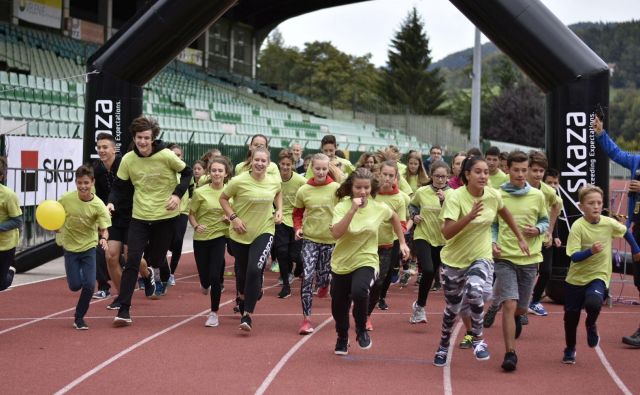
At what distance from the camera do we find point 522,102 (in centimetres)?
8450

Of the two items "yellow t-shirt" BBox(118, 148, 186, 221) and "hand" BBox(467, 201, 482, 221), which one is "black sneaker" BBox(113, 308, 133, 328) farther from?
"hand" BBox(467, 201, 482, 221)

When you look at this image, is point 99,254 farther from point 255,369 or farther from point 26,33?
point 26,33

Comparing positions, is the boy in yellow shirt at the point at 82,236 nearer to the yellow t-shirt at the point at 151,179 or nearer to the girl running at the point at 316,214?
the yellow t-shirt at the point at 151,179

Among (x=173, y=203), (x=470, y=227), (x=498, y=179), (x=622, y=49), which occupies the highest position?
(x=622, y=49)

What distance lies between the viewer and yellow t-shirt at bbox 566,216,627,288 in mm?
8242

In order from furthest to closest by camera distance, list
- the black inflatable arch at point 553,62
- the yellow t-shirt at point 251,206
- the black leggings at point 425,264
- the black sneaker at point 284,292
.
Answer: the black sneaker at point 284,292, the black inflatable arch at point 553,62, the black leggings at point 425,264, the yellow t-shirt at point 251,206

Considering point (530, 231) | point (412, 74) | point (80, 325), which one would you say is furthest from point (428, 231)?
point (412, 74)

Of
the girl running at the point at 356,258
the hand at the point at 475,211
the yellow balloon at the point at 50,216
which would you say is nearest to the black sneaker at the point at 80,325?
the yellow balloon at the point at 50,216

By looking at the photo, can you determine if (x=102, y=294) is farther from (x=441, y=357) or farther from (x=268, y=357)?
(x=441, y=357)

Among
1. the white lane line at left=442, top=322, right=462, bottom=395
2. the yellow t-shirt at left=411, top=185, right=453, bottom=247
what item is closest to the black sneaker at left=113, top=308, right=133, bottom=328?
the white lane line at left=442, top=322, right=462, bottom=395

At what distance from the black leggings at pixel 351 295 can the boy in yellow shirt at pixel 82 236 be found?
2.56 m

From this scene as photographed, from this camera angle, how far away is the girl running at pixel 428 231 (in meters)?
10.4

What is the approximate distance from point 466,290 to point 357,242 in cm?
106

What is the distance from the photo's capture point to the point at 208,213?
11.0m
